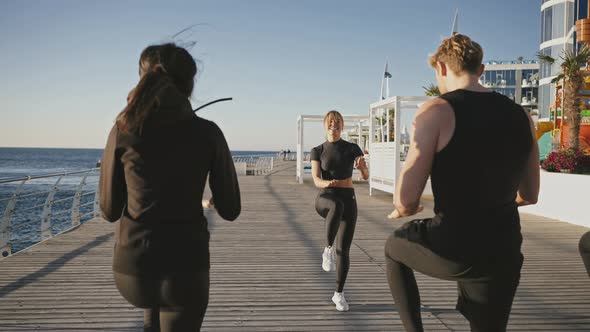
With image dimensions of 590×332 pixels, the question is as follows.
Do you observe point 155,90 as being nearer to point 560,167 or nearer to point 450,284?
point 450,284

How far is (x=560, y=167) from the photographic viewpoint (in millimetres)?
9773

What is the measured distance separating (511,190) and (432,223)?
0.94 feet

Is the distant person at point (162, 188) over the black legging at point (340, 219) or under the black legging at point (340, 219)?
over

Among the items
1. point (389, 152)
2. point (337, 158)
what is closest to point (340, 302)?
point (337, 158)

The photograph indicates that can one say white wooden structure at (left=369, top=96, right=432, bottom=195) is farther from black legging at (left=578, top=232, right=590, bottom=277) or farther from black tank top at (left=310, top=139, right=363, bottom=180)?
black legging at (left=578, top=232, right=590, bottom=277)

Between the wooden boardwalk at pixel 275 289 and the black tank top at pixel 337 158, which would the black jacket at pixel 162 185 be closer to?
the wooden boardwalk at pixel 275 289

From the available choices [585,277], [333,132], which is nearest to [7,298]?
[333,132]

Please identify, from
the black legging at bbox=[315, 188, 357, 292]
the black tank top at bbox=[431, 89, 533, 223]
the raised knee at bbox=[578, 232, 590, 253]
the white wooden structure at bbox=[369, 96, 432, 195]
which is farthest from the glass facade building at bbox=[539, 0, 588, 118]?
the black tank top at bbox=[431, 89, 533, 223]

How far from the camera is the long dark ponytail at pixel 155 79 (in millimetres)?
1503

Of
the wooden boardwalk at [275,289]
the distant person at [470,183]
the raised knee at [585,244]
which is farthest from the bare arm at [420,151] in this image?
the wooden boardwalk at [275,289]

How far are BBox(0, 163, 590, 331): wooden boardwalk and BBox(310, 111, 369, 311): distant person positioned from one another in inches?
13.0

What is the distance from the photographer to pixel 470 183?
1.64 metres

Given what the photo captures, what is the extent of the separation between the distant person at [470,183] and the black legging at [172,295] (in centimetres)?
76

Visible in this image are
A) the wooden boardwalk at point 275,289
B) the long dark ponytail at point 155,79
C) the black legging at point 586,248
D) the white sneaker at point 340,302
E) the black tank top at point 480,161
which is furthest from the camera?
the white sneaker at point 340,302
